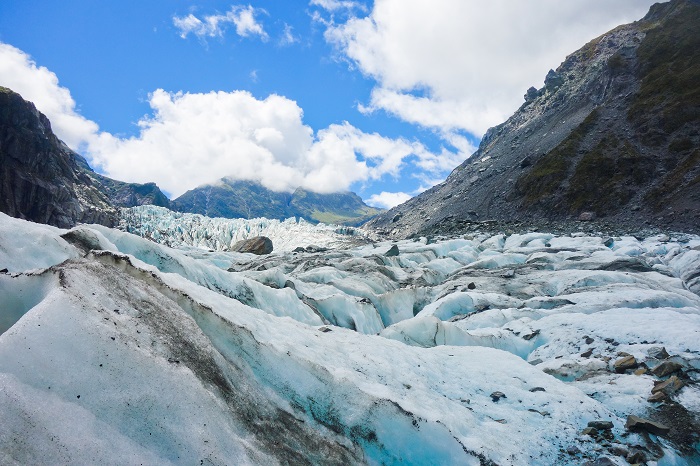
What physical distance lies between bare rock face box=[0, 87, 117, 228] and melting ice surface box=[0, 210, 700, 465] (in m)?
60.7

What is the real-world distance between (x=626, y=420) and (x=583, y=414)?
0.73 meters

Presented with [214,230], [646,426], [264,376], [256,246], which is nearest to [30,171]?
[256,246]

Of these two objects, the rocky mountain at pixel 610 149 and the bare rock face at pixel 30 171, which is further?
the bare rock face at pixel 30 171

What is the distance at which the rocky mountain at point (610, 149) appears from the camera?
5675 cm

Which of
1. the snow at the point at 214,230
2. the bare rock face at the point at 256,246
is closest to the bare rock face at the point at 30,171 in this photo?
the snow at the point at 214,230

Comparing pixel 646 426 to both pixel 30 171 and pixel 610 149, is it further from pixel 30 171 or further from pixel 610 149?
pixel 30 171

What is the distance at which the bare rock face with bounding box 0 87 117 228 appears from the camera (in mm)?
57250

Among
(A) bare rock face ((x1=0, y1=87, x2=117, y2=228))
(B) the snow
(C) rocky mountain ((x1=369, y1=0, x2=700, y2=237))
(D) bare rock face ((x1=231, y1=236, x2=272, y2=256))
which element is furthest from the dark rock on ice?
(B) the snow

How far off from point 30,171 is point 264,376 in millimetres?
72659

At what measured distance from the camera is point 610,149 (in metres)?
69.1

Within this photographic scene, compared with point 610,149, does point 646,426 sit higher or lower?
lower

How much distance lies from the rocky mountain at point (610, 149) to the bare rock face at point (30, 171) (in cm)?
6242

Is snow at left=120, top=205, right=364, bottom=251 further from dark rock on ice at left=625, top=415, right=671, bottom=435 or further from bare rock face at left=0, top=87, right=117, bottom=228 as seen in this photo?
dark rock on ice at left=625, top=415, right=671, bottom=435

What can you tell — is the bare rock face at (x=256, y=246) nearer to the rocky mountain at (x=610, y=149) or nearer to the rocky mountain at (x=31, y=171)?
the rocky mountain at (x=31, y=171)
